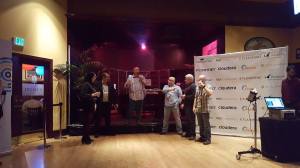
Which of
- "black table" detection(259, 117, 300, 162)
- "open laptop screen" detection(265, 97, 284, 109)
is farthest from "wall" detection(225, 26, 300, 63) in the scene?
"black table" detection(259, 117, 300, 162)

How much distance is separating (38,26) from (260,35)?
21.2ft

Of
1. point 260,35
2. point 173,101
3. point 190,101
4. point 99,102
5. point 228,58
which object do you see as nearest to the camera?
point 190,101

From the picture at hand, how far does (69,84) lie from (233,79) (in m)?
4.41

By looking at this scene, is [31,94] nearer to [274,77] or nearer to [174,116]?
[174,116]

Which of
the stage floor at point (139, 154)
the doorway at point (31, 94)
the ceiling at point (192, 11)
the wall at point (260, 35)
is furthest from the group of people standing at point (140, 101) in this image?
the wall at point (260, 35)

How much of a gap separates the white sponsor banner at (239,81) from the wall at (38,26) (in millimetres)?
3750

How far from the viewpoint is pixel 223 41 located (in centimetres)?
876

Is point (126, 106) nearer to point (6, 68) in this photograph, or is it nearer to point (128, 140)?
point (128, 140)

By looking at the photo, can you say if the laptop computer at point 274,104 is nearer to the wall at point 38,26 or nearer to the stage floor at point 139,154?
the stage floor at point 139,154

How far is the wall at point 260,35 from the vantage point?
870 cm

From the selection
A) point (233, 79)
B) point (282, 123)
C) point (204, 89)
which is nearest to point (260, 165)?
point (282, 123)

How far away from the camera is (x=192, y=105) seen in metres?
6.79

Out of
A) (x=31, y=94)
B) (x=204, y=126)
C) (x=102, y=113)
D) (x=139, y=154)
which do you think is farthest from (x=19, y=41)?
(x=204, y=126)

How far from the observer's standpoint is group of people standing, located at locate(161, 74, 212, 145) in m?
6.15
